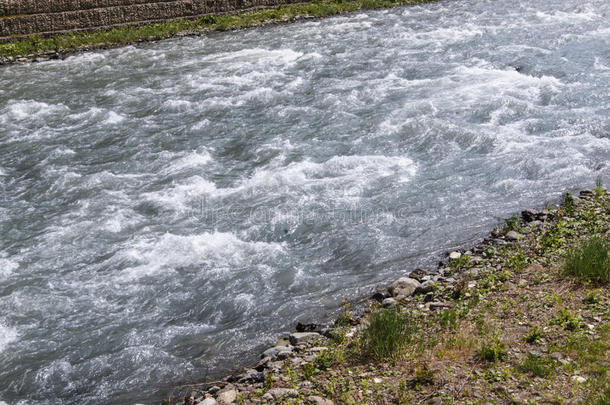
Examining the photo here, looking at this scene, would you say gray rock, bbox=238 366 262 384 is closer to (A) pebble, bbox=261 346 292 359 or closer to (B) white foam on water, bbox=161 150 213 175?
(A) pebble, bbox=261 346 292 359

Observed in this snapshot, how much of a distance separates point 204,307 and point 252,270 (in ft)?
3.59

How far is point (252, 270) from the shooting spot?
9.78 m

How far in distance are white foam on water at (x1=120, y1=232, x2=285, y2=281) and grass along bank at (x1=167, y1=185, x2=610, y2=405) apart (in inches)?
86.2

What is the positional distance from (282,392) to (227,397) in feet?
1.93

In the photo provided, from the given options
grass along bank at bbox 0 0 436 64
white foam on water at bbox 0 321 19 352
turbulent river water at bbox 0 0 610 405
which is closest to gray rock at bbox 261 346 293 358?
turbulent river water at bbox 0 0 610 405

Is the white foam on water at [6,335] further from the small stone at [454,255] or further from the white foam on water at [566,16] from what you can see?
the white foam on water at [566,16]

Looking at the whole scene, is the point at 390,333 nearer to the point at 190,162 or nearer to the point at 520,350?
the point at 520,350

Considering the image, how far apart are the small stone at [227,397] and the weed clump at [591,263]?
4378 mm

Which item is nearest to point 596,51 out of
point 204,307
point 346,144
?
point 346,144

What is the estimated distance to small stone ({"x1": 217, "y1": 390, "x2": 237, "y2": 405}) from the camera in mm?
6477

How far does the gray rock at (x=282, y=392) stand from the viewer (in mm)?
6312

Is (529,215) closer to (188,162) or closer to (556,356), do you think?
(556,356)

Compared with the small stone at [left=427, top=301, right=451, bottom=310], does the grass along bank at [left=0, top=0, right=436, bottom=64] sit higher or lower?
higher

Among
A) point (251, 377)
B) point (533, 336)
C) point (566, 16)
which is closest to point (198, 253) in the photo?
point (251, 377)
